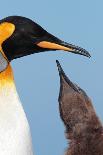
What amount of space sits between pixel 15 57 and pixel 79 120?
0.71 meters


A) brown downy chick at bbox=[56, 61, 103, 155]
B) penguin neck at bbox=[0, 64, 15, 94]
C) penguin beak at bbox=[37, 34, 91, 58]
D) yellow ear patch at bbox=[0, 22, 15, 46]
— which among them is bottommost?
brown downy chick at bbox=[56, 61, 103, 155]

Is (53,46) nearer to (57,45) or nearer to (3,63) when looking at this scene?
(57,45)

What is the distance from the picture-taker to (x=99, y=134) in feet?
11.0

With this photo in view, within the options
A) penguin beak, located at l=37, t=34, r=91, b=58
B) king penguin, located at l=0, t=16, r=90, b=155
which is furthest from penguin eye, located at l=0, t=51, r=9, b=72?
penguin beak, located at l=37, t=34, r=91, b=58

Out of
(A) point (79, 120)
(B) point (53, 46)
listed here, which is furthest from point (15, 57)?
(A) point (79, 120)

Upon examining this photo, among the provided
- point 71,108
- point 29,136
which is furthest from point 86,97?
point 29,136

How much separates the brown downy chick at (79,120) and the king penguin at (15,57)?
0.36 metres

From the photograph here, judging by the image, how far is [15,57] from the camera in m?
2.94

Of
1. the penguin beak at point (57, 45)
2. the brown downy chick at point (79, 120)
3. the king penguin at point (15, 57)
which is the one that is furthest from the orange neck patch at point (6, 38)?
the brown downy chick at point (79, 120)

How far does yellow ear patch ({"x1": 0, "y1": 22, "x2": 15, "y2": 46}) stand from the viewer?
2.89 m

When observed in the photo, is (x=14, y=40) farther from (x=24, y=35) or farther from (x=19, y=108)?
(x=19, y=108)

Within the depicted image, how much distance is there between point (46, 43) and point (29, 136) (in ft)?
1.59

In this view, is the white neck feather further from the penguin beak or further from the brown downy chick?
the brown downy chick

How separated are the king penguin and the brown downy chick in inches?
14.2
